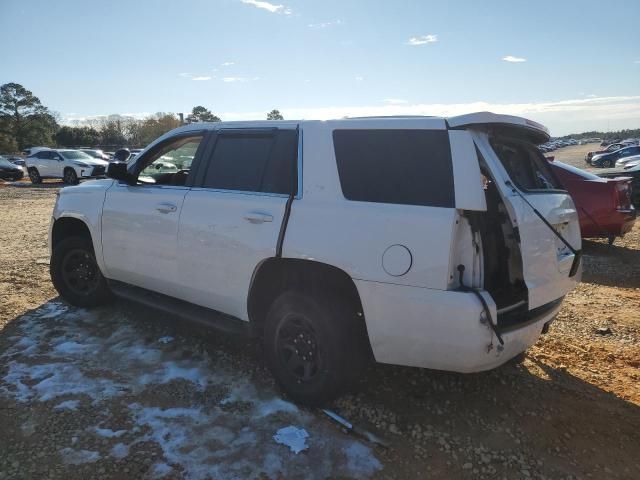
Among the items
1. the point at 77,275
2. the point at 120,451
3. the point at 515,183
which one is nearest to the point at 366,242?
the point at 515,183

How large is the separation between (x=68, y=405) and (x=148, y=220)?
5.05ft

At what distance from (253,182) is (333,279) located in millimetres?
1000

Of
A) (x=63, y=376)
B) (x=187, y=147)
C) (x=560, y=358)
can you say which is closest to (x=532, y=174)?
(x=560, y=358)

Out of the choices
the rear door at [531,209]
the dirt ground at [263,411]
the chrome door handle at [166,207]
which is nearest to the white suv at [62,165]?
the dirt ground at [263,411]

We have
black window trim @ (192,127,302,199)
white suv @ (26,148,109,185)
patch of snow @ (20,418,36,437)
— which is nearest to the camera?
patch of snow @ (20,418,36,437)

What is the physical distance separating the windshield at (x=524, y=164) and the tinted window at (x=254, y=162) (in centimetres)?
137

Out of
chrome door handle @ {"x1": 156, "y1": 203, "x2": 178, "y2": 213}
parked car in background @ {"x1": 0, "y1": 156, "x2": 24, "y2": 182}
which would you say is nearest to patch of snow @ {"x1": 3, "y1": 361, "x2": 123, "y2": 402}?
chrome door handle @ {"x1": 156, "y1": 203, "x2": 178, "y2": 213}

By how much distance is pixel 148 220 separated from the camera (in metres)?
4.12

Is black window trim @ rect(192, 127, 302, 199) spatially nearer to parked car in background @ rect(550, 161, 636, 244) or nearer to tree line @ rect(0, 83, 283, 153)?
parked car in background @ rect(550, 161, 636, 244)

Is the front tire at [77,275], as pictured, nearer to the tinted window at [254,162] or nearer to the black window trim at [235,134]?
the black window trim at [235,134]

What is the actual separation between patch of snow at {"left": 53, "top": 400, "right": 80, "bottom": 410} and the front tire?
182 cm

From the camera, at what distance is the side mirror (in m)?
4.38

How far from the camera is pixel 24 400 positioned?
336cm

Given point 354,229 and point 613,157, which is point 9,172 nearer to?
point 354,229
